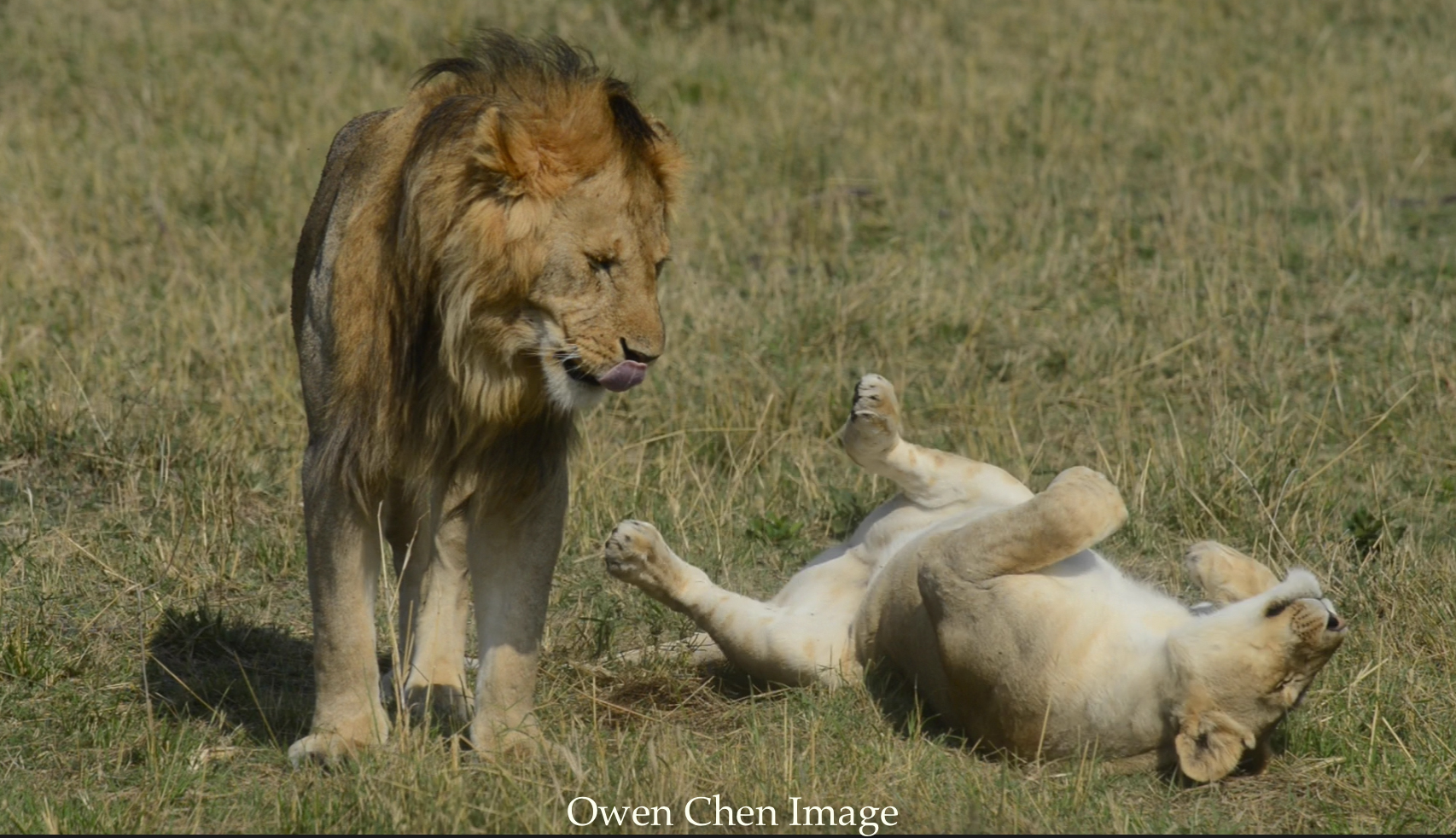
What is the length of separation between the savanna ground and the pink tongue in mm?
792

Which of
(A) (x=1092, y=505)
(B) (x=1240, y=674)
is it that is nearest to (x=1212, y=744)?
(B) (x=1240, y=674)

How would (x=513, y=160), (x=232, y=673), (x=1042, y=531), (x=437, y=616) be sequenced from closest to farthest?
(x=513, y=160) → (x=1042, y=531) → (x=437, y=616) → (x=232, y=673)

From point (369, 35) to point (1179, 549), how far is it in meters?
6.66

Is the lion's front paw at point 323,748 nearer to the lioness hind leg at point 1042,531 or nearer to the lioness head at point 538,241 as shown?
the lioness head at point 538,241

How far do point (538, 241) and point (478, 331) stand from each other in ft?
0.75

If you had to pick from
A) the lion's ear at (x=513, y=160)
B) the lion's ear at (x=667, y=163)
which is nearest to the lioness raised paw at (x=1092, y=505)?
the lion's ear at (x=667, y=163)

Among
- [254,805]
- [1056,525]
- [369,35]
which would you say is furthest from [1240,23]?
[254,805]

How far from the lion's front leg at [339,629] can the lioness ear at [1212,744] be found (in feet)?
5.57

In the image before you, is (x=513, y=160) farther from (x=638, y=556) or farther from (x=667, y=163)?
(x=638, y=556)

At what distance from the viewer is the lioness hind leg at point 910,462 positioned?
4617mm

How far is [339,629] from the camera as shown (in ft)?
11.8

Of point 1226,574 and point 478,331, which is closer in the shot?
point 478,331

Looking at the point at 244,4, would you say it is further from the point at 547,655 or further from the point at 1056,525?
the point at 1056,525

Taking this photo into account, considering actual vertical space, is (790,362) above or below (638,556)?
below
